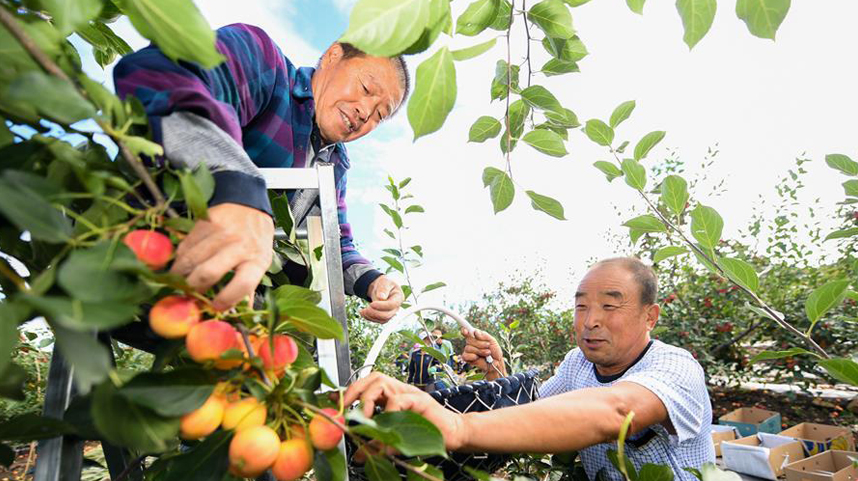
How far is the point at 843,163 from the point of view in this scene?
4.04 ft

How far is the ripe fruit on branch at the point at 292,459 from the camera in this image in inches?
A: 20.3

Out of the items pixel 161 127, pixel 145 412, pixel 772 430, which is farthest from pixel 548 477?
pixel 772 430

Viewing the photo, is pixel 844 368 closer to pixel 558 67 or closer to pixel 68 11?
pixel 558 67

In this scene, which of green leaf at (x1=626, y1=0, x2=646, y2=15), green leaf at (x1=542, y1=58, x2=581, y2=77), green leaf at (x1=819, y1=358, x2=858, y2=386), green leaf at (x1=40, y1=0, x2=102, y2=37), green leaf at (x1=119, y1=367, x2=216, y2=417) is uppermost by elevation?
Result: green leaf at (x1=626, y1=0, x2=646, y2=15)

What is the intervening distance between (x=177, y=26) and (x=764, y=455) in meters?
3.80

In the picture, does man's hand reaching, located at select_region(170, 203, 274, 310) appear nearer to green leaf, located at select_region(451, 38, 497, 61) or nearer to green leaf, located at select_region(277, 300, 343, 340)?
green leaf, located at select_region(277, 300, 343, 340)

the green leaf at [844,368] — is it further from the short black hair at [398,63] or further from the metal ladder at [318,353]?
the short black hair at [398,63]

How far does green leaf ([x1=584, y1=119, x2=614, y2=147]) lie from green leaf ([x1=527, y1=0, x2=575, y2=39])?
16.9 inches

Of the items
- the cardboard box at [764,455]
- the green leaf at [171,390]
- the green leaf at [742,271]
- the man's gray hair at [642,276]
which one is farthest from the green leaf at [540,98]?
the cardboard box at [764,455]

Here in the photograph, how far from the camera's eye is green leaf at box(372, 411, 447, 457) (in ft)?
1.63

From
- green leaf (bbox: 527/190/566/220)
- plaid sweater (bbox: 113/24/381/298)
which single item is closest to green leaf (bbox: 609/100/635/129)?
green leaf (bbox: 527/190/566/220)

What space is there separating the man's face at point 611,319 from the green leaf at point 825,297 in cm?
89

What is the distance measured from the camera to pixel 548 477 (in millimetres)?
1339

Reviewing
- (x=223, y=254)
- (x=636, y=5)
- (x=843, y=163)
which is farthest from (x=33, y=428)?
(x=843, y=163)
